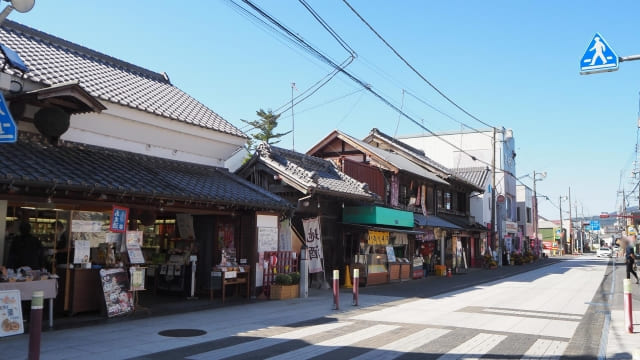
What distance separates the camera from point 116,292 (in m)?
11.1

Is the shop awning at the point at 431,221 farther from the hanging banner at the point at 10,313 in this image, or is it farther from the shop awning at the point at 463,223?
the hanging banner at the point at 10,313

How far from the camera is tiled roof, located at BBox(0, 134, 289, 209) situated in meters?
9.18


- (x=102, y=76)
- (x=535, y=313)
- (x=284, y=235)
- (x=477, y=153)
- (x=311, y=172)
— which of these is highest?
(x=477, y=153)

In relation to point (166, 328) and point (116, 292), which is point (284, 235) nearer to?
point (116, 292)

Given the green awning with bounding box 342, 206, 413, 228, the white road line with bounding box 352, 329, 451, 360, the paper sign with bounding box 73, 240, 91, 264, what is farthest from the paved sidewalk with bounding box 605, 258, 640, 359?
the paper sign with bounding box 73, 240, 91, 264

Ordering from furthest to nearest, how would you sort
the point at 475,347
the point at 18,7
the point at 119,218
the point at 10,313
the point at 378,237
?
the point at 378,237 → the point at 119,218 → the point at 10,313 → the point at 475,347 → the point at 18,7

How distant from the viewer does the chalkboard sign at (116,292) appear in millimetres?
10922

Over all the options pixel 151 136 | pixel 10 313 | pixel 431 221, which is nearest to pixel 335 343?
pixel 10 313

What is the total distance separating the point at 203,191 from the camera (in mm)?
12695

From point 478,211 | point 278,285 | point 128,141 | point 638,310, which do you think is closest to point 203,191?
point 128,141

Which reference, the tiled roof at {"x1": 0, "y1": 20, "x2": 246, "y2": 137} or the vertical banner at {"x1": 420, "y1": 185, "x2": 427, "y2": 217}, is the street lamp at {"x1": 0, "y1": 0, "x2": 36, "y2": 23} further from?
the vertical banner at {"x1": 420, "y1": 185, "x2": 427, "y2": 217}

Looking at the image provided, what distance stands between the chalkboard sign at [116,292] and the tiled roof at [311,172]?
677cm

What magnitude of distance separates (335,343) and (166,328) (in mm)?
3662

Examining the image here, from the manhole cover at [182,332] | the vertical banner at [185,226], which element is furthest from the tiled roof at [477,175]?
the manhole cover at [182,332]
